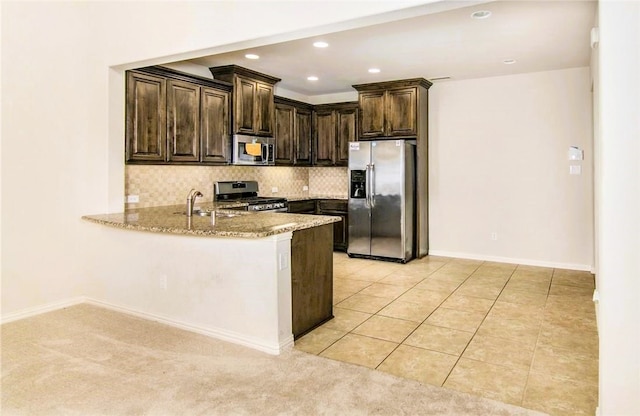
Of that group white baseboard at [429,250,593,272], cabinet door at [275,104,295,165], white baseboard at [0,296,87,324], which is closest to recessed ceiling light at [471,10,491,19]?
cabinet door at [275,104,295,165]

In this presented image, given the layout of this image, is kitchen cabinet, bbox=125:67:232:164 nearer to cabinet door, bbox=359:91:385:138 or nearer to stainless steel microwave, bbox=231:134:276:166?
stainless steel microwave, bbox=231:134:276:166

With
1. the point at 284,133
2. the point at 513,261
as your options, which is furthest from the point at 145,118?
the point at 513,261

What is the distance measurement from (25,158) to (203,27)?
76.0 inches

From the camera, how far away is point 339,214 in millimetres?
6801

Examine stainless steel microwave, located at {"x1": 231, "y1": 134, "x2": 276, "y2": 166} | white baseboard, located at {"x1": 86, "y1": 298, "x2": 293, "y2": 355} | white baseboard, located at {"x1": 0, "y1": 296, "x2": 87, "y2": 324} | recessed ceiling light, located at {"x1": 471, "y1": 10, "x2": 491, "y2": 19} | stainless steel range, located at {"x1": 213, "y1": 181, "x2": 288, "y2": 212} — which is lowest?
white baseboard, located at {"x1": 86, "y1": 298, "x2": 293, "y2": 355}

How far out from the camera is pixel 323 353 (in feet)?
10.1

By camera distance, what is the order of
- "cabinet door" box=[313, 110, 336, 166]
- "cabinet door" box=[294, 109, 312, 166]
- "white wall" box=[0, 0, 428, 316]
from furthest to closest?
"cabinet door" box=[313, 110, 336, 166] → "cabinet door" box=[294, 109, 312, 166] → "white wall" box=[0, 0, 428, 316]

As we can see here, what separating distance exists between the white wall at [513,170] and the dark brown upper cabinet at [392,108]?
1.78 feet

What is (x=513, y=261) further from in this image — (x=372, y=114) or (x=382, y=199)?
(x=372, y=114)

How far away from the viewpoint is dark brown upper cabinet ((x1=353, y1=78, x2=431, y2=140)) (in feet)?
20.0

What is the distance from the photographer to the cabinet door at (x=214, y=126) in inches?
197

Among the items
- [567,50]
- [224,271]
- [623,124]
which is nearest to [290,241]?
[224,271]

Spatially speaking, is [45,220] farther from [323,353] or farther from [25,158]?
[323,353]

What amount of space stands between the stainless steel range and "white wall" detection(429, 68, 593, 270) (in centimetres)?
244
